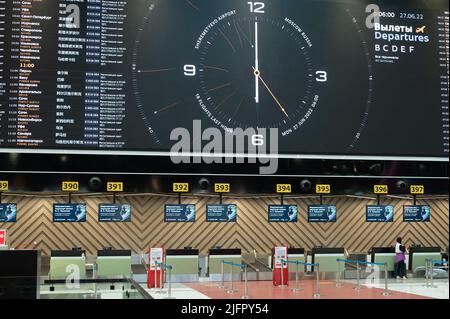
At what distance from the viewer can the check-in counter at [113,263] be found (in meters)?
12.7

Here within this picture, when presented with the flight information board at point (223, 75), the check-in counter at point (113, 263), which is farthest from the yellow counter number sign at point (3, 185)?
the check-in counter at point (113, 263)

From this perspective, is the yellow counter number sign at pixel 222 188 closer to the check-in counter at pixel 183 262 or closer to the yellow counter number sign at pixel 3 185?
the yellow counter number sign at pixel 3 185

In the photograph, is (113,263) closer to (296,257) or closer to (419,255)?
(296,257)

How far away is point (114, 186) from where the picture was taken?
647 centimetres

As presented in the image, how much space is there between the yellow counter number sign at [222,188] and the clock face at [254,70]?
0.67 meters

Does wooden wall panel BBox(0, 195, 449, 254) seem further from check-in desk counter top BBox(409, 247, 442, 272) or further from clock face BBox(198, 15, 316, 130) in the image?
clock face BBox(198, 15, 316, 130)

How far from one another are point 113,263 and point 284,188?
697cm

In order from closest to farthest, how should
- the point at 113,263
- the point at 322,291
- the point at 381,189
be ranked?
the point at 381,189 < the point at 322,291 < the point at 113,263

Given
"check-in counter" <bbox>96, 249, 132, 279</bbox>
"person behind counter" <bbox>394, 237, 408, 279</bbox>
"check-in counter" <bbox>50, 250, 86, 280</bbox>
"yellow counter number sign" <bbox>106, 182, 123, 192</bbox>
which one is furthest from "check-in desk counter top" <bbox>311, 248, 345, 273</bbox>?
"yellow counter number sign" <bbox>106, 182, 123, 192</bbox>

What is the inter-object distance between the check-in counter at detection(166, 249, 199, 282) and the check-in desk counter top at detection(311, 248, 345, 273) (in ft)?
9.89

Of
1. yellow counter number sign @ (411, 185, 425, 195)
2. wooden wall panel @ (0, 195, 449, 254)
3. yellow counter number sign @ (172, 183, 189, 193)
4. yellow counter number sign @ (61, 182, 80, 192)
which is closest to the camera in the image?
yellow counter number sign @ (61, 182, 80, 192)

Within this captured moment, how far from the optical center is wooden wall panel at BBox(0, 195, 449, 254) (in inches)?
628

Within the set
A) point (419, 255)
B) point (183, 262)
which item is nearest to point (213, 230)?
point (183, 262)
